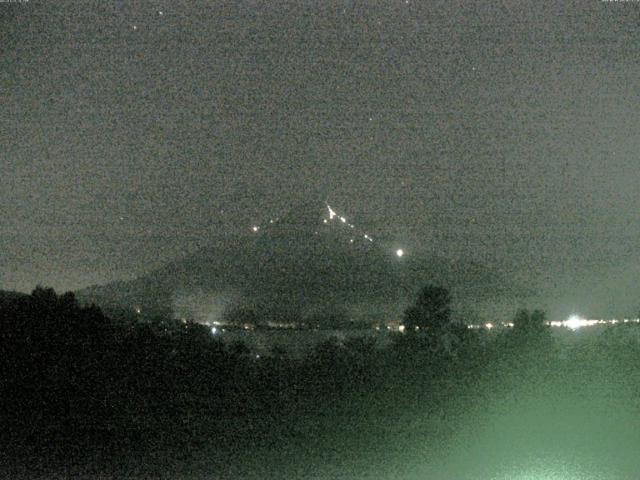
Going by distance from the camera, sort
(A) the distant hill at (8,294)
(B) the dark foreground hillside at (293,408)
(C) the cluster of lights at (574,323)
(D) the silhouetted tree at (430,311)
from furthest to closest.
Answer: (D) the silhouetted tree at (430,311) → (C) the cluster of lights at (574,323) → (A) the distant hill at (8,294) → (B) the dark foreground hillside at (293,408)

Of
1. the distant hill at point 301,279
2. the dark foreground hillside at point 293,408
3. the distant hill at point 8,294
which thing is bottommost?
the dark foreground hillside at point 293,408

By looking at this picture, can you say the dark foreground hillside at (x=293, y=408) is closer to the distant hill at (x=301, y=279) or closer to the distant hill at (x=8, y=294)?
the distant hill at (x=8, y=294)

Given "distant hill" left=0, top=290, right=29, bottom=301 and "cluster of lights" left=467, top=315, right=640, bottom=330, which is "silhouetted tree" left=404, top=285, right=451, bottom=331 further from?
"distant hill" left=0, top=290, right=29, bottom=301

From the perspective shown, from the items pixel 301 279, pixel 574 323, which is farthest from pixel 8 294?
pixel 301 279

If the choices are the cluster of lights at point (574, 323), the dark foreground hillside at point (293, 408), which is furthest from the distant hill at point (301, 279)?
the dark foreground hillside at point (293, 408)

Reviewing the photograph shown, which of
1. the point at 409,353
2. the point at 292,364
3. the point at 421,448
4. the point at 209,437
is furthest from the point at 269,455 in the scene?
the point at 409,353
